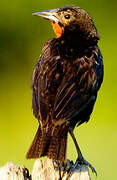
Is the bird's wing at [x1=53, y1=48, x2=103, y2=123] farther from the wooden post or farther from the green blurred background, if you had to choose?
the green blurred background

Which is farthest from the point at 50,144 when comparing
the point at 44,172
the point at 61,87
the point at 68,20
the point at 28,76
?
the point at 28,76

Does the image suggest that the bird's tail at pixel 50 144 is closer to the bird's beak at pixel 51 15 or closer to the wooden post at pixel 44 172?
the wooden post at pixel 44 172


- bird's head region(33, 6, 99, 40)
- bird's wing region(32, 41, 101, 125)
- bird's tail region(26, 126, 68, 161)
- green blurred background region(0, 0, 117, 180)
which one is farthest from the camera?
green blurred background region(0, 0, 117, 180)

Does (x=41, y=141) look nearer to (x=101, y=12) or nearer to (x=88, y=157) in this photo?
(x=88, y=157)

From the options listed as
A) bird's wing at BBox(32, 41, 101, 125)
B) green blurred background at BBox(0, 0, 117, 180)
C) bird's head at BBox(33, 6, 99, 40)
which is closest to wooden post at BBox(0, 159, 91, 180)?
bird's wing at BBox(32, 41, 101, 125)

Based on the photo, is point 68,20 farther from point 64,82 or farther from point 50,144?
point 50,144

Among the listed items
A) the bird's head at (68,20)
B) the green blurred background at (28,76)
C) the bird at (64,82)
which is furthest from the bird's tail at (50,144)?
the green blurred background at (28,76)

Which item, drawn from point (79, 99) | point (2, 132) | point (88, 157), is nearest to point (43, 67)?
point (79, 99)
